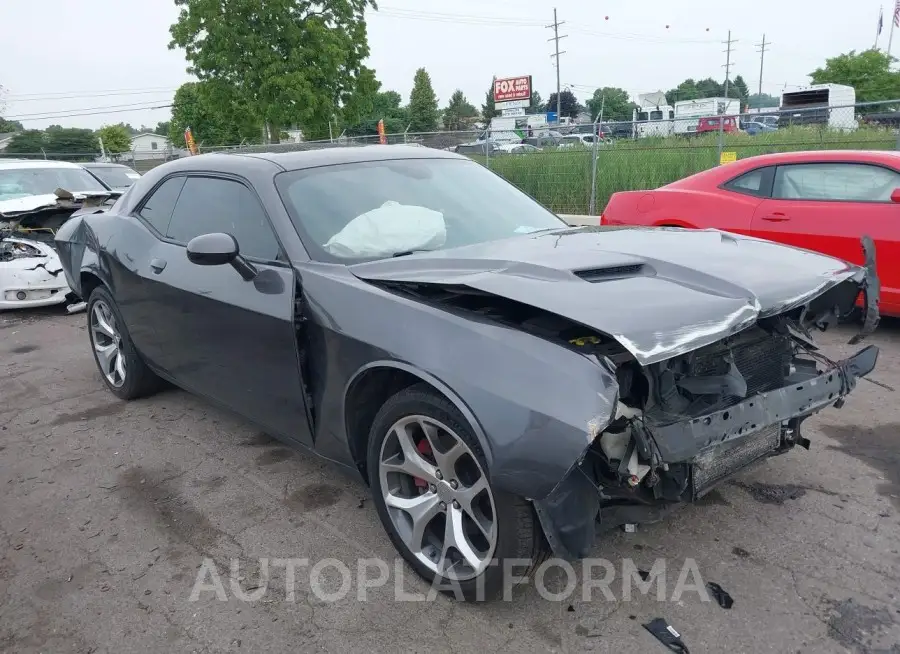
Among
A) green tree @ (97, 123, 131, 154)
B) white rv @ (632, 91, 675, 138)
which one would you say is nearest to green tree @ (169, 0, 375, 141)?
white rv @ (632, 91, 675, 138)

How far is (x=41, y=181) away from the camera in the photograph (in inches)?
374

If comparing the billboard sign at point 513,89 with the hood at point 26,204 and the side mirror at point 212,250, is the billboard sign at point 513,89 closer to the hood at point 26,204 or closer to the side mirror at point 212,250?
the hood at point 26,204

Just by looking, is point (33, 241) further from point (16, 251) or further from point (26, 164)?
point (26, 164)

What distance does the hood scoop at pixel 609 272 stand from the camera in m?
2.41

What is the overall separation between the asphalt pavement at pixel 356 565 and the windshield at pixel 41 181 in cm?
665

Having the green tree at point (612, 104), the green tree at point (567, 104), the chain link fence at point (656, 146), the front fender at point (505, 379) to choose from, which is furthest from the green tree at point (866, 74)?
the front fender at point (505, 379)

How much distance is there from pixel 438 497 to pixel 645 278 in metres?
1.10

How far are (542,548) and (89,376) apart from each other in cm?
458

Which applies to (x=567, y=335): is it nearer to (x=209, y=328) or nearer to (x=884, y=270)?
(x=209, y=328)

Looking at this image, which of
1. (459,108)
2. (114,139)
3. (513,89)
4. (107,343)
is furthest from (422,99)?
(107,343)

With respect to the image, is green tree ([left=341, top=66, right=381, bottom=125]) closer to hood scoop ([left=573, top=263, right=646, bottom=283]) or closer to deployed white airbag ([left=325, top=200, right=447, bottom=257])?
deployed white airbag ([left=325, top=200, right=447, bottom=257])

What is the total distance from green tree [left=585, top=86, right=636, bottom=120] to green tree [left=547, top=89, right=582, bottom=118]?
157 cm

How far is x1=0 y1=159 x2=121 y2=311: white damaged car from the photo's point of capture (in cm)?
777

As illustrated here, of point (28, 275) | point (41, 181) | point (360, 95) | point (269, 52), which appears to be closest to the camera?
point (28, 275)
